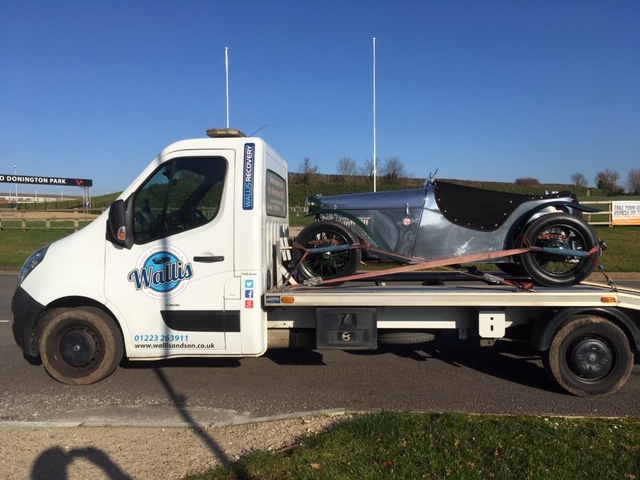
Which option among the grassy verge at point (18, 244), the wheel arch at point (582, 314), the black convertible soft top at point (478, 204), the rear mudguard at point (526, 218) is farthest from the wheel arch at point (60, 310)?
the grassy verge at point (18, 244)

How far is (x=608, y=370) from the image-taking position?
495 cm

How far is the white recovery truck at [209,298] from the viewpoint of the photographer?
4941mm

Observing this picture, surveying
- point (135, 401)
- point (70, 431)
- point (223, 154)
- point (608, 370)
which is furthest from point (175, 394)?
point (608, 370)

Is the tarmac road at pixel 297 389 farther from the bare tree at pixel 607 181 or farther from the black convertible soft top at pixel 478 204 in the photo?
the bare tree at pixel 607 181

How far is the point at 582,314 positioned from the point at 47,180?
63463mm

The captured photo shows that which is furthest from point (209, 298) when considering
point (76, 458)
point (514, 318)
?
point (514, 318)

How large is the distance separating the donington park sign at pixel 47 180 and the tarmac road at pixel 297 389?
44646mm

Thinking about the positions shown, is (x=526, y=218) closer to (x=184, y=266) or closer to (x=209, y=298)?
(x=209, y=298)

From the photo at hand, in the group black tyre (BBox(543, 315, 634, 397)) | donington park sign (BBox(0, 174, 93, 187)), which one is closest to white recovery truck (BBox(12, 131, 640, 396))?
black tyre (BBox(543, 315, 634, 397))

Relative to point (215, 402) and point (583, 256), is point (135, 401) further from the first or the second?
point (583, 256)

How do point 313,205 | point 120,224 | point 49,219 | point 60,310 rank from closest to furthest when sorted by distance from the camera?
point 120,224 < point 60,310 < point 313,205 < point 49,219

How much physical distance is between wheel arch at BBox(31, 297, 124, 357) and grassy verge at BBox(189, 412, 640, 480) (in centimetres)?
235

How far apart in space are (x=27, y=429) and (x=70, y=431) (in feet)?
1.20

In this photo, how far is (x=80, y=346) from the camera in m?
5.16
